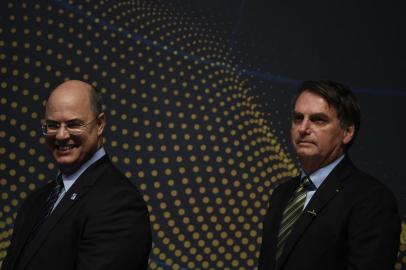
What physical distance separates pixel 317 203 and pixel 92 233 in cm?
79

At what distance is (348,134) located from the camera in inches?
90.4

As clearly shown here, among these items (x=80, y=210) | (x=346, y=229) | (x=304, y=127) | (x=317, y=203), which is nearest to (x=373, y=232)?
(x=346, y=229)

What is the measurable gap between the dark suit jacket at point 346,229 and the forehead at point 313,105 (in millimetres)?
211

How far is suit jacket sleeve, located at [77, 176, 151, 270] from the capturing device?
1.84 m

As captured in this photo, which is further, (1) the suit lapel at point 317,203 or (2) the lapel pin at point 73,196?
(1) the suit lapel at point 317,203

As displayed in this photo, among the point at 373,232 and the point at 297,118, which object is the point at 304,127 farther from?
the point at 373,232

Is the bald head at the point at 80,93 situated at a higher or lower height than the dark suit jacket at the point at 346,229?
higher

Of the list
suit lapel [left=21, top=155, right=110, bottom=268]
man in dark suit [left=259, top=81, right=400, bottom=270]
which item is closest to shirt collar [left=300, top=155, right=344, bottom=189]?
man in dark suit [left=259, top=81, right=400, bottom=270]

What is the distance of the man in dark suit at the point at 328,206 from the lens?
80.1 inches

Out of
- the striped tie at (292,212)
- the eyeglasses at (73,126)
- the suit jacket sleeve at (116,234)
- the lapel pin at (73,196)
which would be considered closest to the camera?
the suit jacket sleeve at (116,234)

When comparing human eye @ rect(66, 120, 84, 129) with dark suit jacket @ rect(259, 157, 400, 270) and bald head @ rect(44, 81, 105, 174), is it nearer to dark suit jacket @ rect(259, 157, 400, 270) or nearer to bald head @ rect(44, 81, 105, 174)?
bald head @ rect(44, 81, 105, 174)

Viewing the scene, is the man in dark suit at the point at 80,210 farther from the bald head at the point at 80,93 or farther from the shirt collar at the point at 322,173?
the shirt collar at the point at 322,173

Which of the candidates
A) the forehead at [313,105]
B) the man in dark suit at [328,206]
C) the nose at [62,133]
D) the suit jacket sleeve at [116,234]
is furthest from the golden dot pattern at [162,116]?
the suit jacket sleeve at [116,234]

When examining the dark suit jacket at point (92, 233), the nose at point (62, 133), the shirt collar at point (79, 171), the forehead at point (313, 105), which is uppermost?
the forehead at point (313, 105)
